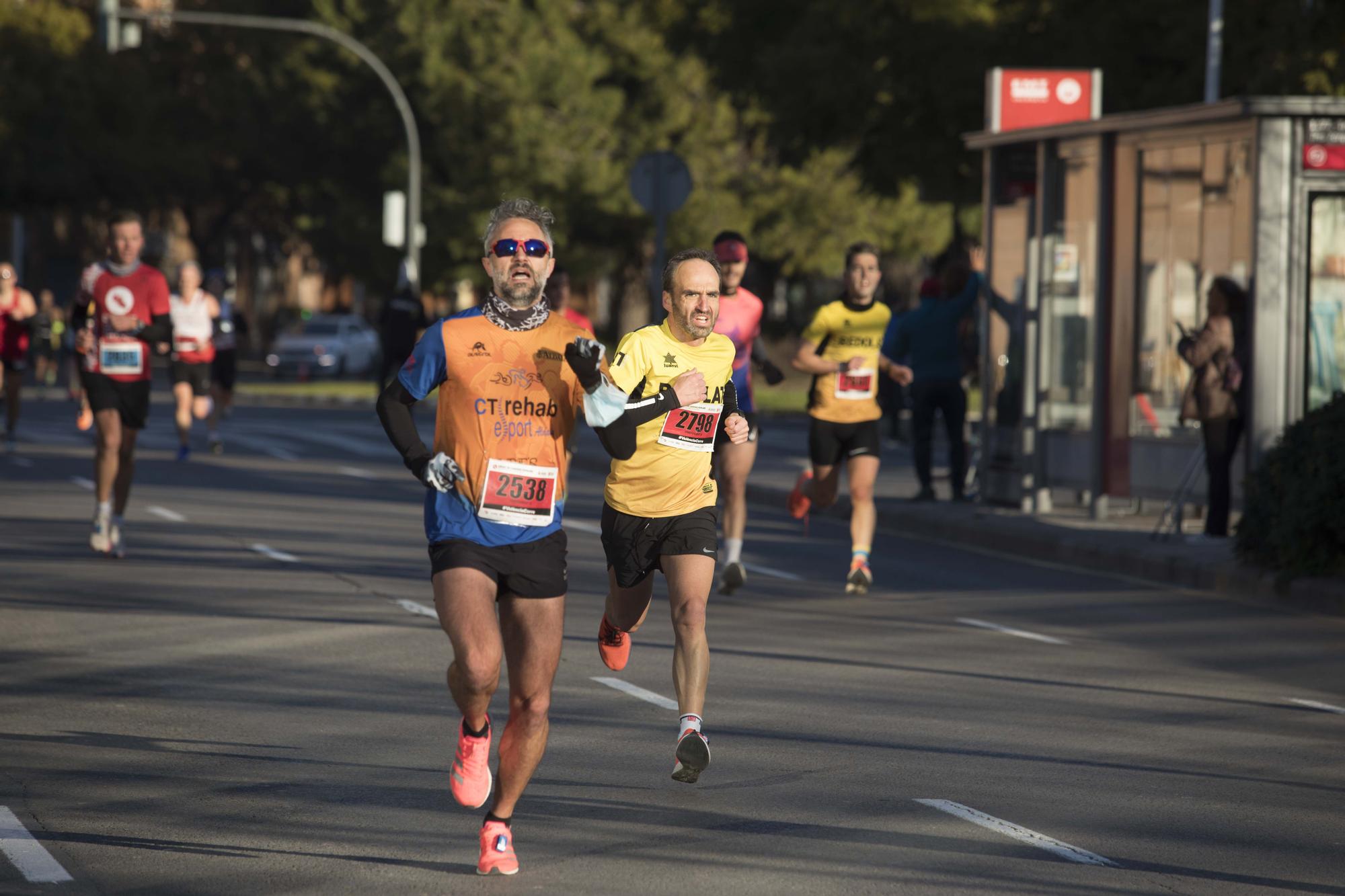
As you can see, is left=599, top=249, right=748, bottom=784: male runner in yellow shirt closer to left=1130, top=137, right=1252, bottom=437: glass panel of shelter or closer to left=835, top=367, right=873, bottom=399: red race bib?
left=835, top=367, right=873, bottom=399: red race bib

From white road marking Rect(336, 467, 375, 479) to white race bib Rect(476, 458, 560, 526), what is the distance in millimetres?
15856

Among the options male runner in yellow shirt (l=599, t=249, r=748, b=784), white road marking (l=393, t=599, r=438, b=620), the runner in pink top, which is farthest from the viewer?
the runner in pink top

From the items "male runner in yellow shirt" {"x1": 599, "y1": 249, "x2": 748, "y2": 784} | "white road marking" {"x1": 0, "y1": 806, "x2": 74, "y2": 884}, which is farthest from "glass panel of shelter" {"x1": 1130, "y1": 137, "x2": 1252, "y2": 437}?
"white road marking" {"x1": 0, "y1": 806, "x2": 74, "y2": 884}

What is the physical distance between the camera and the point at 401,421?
6.25 metres

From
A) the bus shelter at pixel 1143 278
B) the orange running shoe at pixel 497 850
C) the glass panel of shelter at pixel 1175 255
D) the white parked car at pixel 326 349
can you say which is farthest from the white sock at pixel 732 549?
the white parked car at pixel 326 349

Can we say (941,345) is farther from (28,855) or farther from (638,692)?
(28,855)

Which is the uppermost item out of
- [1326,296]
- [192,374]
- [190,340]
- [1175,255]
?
[1175,255]

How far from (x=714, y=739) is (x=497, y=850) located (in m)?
2.29

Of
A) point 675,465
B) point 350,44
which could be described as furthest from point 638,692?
point 350,44

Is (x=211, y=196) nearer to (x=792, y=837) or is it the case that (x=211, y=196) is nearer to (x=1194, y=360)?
(x=1194, y=360)

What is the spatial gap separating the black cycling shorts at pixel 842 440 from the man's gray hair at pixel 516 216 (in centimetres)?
658

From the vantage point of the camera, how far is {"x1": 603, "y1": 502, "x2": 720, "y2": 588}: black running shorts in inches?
306

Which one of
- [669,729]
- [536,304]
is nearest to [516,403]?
[536,304]

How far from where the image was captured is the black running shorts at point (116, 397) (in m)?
13.5
